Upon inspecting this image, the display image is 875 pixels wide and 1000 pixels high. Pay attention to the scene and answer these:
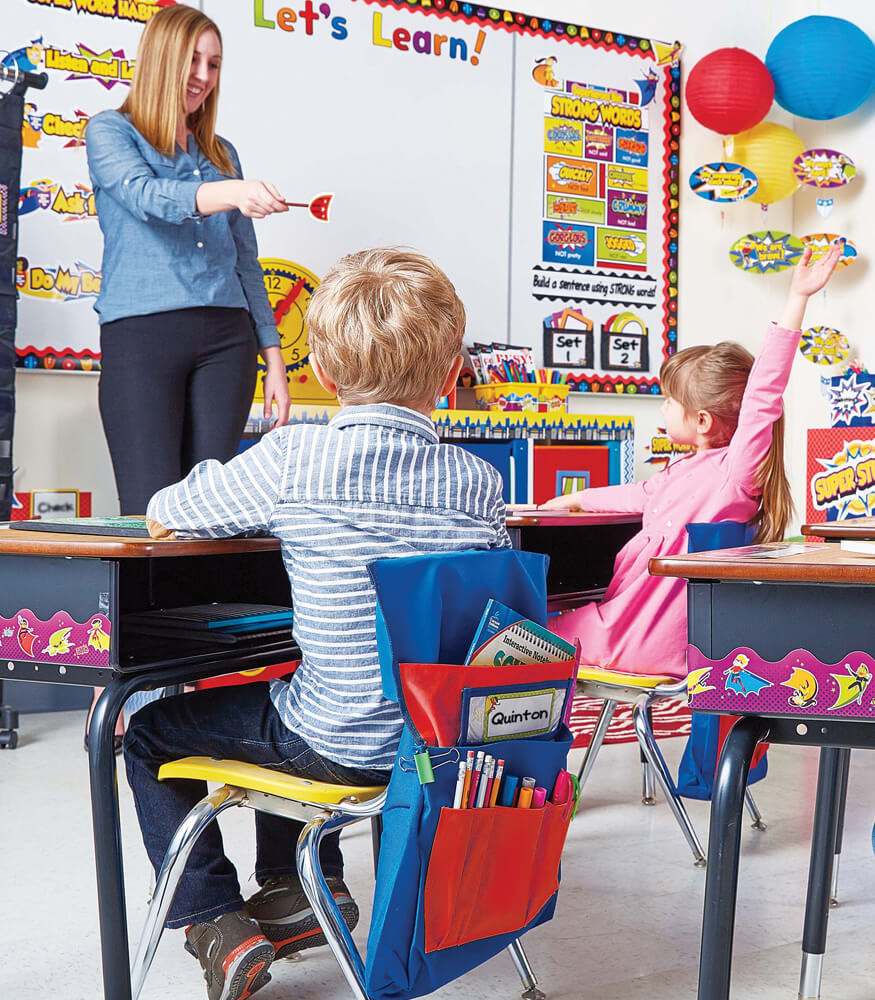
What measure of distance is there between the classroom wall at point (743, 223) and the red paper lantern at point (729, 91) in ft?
1.20

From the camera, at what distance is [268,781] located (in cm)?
120

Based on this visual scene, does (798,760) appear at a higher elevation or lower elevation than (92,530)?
lower

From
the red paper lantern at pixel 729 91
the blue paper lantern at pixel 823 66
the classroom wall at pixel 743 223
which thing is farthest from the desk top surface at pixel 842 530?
the blue paper lantern at pixel 823 66

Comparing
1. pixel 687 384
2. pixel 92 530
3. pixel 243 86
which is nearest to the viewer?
pixel 92 530

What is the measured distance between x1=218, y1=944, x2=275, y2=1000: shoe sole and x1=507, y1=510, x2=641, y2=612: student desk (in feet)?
3.10

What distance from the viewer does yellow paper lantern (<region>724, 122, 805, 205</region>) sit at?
14.5 ft

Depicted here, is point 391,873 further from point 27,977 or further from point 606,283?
point 606,283

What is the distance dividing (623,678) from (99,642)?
937mm

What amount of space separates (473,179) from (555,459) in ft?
3.81

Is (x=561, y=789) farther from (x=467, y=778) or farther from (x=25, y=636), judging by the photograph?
(x=25, y=636)

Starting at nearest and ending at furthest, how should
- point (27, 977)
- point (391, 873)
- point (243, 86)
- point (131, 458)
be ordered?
point (391, 873)
point (27, 977)
point (131, 458)
point (243, 86)

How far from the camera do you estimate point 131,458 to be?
2.57 m

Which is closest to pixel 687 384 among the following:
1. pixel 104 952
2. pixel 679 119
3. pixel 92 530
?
pixel 92 530

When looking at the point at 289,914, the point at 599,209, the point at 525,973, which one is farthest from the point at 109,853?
the point at 599,209
